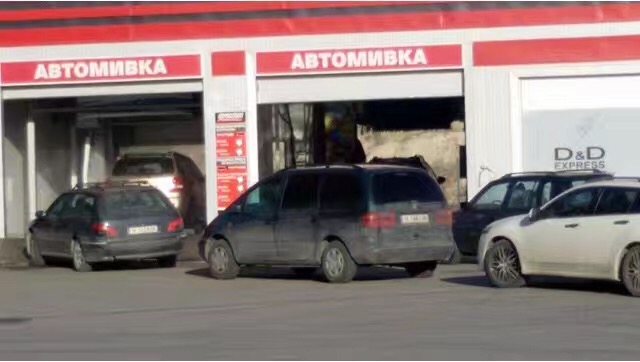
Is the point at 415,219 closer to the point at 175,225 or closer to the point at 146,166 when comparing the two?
the point at 175,225

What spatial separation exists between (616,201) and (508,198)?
508 cm

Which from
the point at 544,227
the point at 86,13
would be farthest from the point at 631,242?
the point at 86,13

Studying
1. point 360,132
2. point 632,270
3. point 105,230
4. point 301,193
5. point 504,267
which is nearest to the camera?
point 632,270

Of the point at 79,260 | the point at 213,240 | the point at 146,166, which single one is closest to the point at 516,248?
the point at 213,240

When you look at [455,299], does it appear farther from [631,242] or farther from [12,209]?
[12,209]

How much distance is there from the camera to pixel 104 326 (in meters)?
13.9

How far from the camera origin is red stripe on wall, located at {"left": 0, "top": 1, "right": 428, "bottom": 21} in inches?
1018

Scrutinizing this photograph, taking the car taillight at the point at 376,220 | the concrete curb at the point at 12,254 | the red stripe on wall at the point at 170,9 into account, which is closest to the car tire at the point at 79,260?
the concrete curb at the point at 12,254

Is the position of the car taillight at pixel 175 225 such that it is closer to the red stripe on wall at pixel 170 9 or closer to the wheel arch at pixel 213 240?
the wheel arch at pixel 213 240

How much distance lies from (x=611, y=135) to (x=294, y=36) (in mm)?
6729

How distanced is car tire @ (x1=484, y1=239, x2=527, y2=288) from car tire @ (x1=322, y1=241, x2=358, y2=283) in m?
2.02

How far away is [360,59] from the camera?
25.8m

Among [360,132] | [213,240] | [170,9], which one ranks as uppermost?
[170,9]

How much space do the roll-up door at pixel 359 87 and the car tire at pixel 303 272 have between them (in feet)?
20.0
